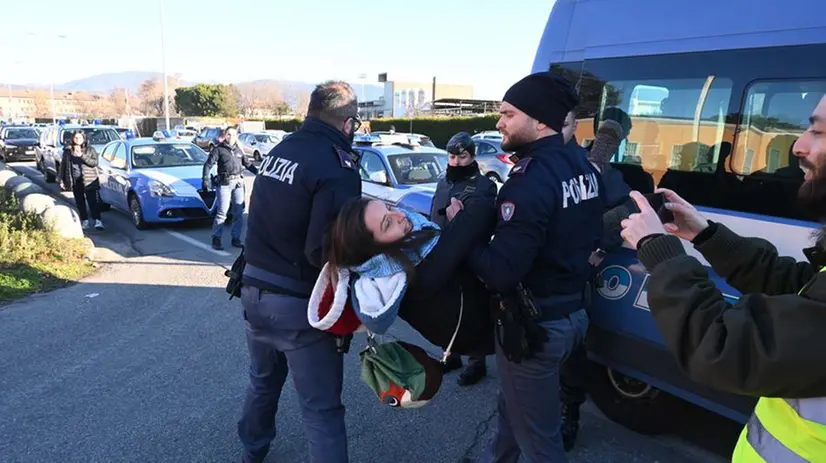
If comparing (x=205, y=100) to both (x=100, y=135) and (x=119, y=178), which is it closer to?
(x=100, y=135)

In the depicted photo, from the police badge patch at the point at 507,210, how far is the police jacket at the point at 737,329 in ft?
2.09

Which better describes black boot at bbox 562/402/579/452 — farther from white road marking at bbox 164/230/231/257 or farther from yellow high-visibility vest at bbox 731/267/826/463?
white road marking at bbox 164/230/231/257

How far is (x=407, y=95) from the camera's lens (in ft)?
228

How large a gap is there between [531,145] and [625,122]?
1599 mm

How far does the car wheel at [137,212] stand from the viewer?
934 cm

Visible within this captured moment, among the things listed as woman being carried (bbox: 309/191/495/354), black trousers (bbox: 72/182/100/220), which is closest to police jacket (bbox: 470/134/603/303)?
woman being carried (bbox: 309/191/495/354)

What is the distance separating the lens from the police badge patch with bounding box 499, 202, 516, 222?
1.98 m

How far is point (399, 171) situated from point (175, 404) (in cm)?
505

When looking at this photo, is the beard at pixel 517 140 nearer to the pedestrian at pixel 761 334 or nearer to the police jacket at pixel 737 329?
the pedestrian at pixel 761 334

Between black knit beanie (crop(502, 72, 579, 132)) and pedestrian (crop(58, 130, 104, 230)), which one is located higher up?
black knit beanie (crop(502, 72, 579, 132))

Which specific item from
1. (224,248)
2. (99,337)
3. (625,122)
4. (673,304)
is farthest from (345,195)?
(224,248)

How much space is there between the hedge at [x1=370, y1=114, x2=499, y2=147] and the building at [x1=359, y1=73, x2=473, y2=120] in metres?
3.43

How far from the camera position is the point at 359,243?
205 cm

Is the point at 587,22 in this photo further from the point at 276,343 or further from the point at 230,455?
the point at 230,455
